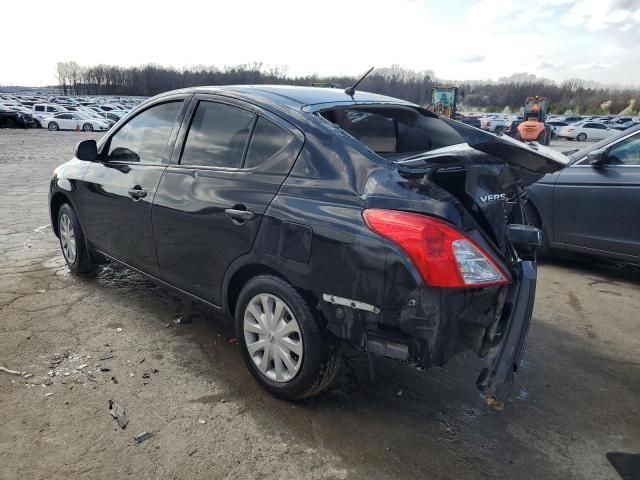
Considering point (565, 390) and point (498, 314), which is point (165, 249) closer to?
point (498, 314)

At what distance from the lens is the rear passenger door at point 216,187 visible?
2844 millimetres

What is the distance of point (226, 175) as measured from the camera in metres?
3.05

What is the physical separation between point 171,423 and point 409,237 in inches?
62.5

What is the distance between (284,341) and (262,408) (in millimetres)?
413

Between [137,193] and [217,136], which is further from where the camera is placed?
[137,193]

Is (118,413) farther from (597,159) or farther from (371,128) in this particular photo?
(597,159)

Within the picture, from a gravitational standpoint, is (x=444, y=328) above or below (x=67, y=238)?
above

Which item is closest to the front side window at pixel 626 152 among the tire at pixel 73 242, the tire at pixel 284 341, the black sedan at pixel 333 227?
the black sedan at pixel 333 227

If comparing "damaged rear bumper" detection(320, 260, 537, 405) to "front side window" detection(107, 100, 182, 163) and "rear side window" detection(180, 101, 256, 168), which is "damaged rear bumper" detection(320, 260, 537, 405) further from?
"front side window" detection(107, 100, 182, 163)

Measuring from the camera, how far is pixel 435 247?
228 centimetres

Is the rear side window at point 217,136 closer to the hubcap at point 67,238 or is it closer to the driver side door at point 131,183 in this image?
the driver side door at point 131,183

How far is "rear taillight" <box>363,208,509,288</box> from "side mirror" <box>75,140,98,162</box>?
284cm

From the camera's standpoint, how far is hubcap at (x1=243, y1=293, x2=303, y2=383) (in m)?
2.73

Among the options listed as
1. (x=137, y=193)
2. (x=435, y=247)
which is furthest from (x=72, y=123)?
(x=435, y=247)
